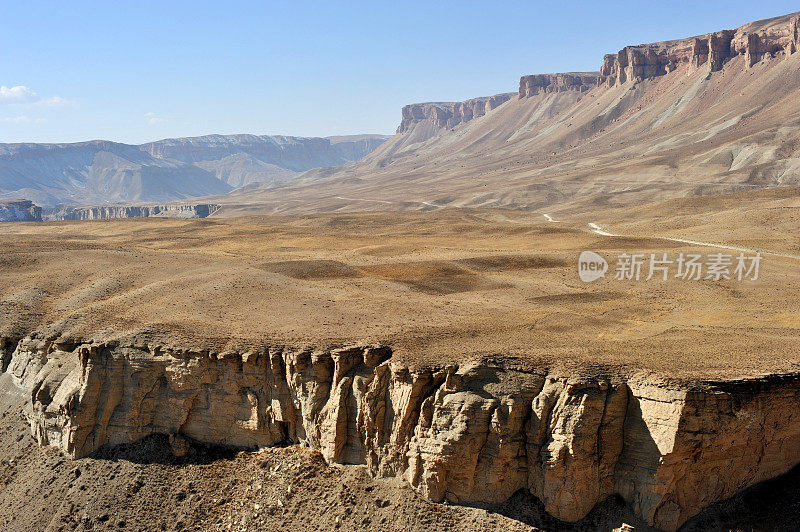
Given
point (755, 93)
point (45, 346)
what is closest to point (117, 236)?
point (45, 346)

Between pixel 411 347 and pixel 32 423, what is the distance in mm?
16717

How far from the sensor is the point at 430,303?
3309 cm

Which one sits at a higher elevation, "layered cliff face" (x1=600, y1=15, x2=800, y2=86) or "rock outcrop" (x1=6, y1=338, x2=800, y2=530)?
"layered cliff face" (x1=600, y1=15, x2=800, y2=86)

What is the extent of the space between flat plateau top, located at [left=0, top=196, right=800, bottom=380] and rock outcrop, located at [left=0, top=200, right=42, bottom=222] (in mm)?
121729

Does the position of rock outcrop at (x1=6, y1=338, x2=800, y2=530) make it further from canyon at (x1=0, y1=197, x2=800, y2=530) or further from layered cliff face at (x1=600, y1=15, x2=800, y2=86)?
layered cliff face at (x1=600, y1=15, x2=800, y2=86)

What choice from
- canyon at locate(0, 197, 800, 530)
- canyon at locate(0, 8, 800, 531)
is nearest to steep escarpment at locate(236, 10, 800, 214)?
canyon at locate(0, 8, 800, 531)

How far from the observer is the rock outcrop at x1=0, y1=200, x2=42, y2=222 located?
159750mm

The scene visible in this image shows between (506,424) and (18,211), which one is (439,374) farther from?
(18,211)

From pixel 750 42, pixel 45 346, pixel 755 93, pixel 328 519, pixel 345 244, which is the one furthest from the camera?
pixel 750 42

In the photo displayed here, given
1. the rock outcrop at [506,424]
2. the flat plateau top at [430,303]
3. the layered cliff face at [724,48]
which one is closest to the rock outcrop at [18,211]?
the flat plateau top at [430,303]

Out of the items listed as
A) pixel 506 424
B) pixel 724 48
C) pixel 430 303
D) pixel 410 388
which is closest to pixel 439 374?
pixel 410 388

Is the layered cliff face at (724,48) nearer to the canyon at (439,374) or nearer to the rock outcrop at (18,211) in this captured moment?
the canyon at (439,374)

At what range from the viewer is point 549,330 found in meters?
27.3

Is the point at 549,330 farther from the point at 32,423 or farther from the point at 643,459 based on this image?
the point at 32,423
